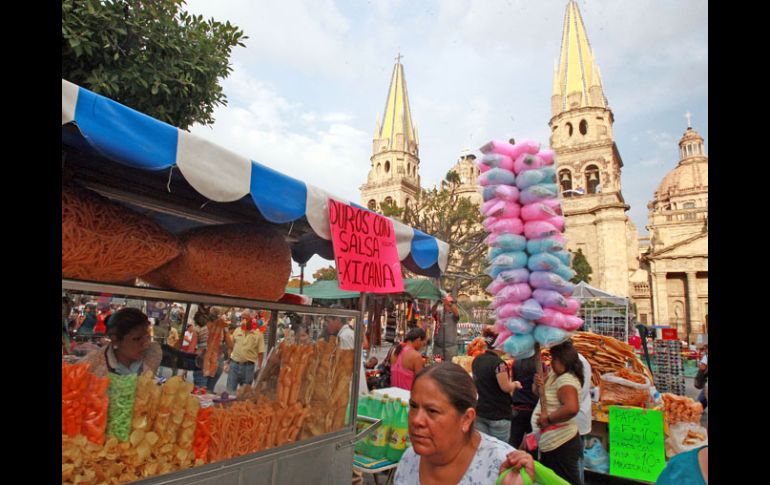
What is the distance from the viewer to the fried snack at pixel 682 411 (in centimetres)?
532

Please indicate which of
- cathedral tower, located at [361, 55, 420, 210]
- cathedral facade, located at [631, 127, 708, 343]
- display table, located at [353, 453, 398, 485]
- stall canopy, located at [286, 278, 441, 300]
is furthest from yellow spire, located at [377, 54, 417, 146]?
display table, located at [353, 453, 398, 485]

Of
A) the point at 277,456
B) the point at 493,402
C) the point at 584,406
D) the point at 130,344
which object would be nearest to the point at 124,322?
the point at 130,344

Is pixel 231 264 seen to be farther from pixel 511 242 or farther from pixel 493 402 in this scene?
pixel 493 402

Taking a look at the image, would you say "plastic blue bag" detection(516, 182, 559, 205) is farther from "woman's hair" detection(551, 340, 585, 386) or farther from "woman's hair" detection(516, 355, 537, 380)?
"woman's hair" detection(516, 355, 537, 380)

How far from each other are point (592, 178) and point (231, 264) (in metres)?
48.2

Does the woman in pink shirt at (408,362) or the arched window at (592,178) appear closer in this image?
the woman in pink shirt at (408,362)

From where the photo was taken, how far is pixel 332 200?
10.6 ft

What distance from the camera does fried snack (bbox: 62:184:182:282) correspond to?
223 centimetres

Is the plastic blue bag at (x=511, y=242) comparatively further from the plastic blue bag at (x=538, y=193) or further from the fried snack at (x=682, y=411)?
the fried snack at (x=682, y=411)

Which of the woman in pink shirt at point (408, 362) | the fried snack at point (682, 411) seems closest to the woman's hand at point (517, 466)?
the woman in pink shirt at point (408, 362)

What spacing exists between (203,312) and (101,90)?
15.8 ft

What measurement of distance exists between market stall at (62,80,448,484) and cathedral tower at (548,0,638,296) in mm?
40148

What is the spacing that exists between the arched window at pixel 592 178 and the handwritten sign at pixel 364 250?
4583 cm
